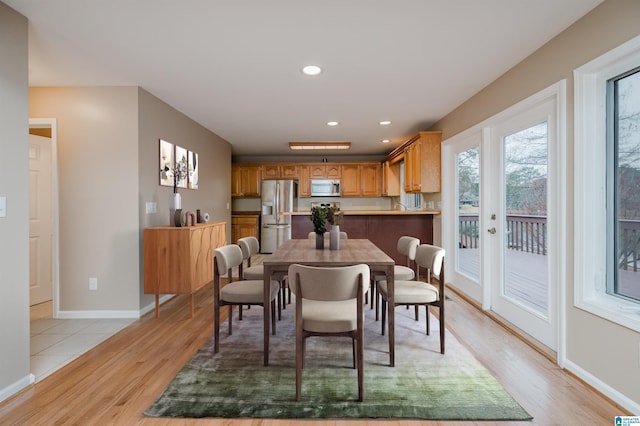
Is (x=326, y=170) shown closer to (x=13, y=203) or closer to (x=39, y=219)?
(x=39, y=219)

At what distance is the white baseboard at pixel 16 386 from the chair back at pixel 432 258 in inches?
112

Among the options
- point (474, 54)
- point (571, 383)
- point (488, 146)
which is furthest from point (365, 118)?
point (571, 383)

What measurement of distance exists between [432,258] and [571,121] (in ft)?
4.35

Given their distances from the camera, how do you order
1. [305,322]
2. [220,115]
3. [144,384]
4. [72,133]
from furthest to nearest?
[220,115], [72,133], [144,384], [305,322]

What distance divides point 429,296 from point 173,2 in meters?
2.61

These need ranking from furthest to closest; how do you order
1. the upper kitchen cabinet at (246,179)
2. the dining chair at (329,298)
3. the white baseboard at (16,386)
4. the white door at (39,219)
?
1. the upper kitchen cabinet at (246,179)
2. the white door at (39,219)
3. the white baseboard at (16,386)
4. the dining chair at (329,298)

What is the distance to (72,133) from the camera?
139 inches

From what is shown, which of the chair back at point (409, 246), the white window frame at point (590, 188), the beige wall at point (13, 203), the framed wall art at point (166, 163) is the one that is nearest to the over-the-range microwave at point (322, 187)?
the framed wall art at point (166, 163)

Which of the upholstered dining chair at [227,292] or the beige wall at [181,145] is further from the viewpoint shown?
the beige wall at [181,145]

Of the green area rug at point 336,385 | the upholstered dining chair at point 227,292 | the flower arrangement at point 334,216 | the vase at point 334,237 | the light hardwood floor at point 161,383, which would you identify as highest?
the flower arrangement at point 334,216

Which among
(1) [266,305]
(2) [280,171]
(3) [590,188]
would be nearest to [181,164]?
(1) [266,305]

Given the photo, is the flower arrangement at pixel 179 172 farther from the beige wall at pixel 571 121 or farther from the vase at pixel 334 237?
the beige wall at pixel 571 121

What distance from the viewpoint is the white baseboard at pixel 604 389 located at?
6.13 ft

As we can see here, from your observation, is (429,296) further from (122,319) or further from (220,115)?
(220,115)
